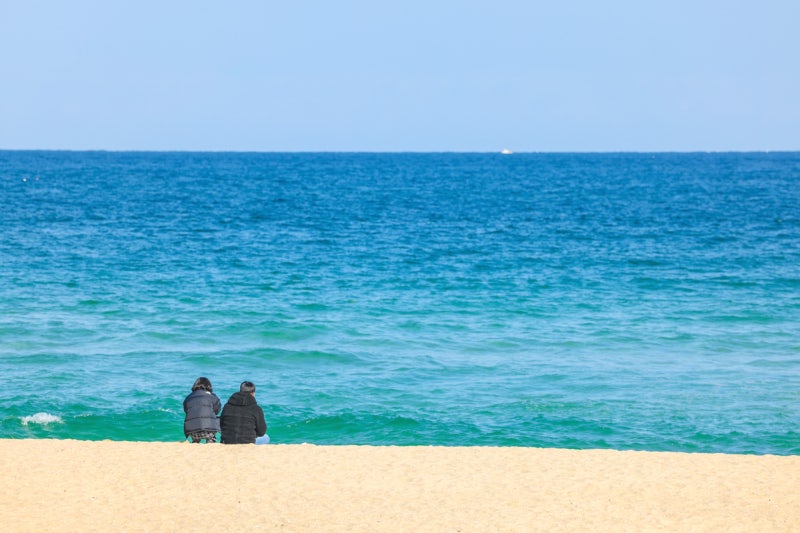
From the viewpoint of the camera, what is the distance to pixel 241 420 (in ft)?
46.2

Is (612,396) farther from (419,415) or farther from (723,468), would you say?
(723,468)

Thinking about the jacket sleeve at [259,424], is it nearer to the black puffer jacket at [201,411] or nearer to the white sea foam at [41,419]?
the black puffer jacket at [201,411]

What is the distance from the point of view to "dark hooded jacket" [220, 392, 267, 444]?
1405cm

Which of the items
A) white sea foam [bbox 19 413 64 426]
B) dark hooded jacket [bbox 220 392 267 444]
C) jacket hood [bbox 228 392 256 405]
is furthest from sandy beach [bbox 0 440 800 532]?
white sea foam [bbox 19 413 64 426]

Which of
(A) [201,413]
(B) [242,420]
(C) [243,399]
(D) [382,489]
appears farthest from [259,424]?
(D) [382,489]

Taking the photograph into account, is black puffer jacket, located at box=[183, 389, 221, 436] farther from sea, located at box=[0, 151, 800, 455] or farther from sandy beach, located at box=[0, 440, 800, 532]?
sea, located at box=[0, 151, 800, 455]

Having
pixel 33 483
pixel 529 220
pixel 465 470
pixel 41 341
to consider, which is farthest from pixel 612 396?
pixel 529 220

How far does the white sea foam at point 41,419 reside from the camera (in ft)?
56.7

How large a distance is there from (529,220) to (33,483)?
45775mm

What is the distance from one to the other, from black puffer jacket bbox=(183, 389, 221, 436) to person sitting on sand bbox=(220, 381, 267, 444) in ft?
0.77

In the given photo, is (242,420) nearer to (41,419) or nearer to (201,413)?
(201,413)

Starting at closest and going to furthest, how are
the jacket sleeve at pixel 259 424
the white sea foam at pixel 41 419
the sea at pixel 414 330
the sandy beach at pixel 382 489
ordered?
the sandy beach at pixel 382 489 → the jacket sleeve at pixel 259 424 → the white sea foam at pixel 41 419 → the sea at pixel 414 330

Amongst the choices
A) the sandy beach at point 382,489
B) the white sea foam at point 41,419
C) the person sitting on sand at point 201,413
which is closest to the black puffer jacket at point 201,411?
the person sitting on sand at point 201,413

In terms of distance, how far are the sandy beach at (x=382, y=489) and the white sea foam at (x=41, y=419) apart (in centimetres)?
303
